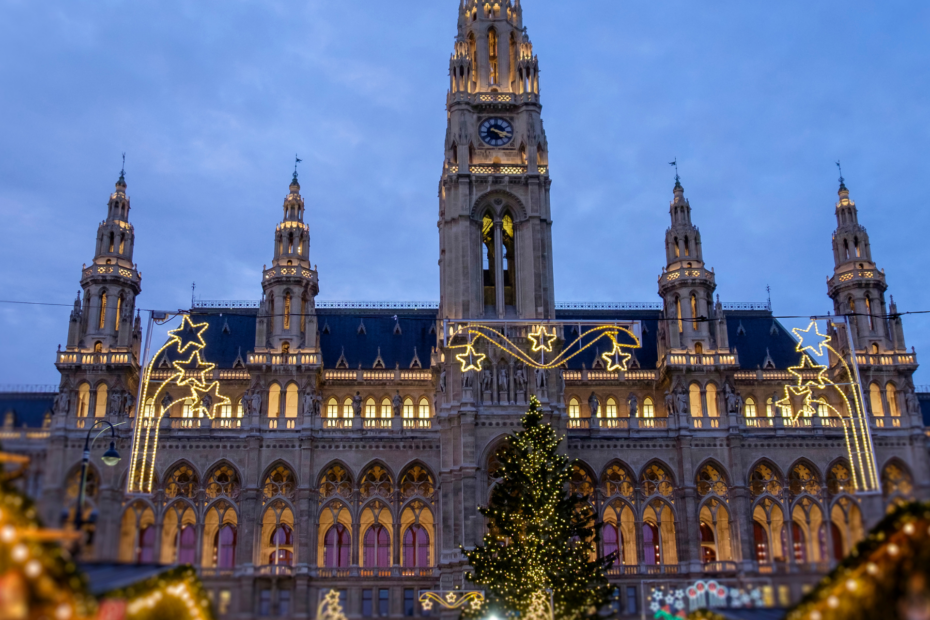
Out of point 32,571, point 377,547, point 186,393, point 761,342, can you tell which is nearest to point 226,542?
point 377,547

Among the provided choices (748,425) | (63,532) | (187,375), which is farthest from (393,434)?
(63,532)

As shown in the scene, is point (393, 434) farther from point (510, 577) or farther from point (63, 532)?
point (63, 532)

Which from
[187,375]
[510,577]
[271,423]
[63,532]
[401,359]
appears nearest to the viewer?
[63,532]

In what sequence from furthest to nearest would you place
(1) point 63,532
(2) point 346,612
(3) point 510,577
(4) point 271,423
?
(4) point 271,423 → (2) point 346,612 → (3) point 510,577 → (1) point 63,532

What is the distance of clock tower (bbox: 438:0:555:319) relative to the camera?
65000 mm

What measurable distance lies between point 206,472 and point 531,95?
3486 centimetres

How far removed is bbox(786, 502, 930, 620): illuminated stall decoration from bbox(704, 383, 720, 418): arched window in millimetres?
48187

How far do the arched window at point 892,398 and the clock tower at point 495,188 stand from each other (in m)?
23.9

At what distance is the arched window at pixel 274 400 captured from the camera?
210 ft

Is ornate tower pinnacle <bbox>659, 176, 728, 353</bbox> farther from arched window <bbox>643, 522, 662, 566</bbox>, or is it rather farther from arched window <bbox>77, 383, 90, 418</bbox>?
arched window <bbox>77, 383, 90, 418</bbox>

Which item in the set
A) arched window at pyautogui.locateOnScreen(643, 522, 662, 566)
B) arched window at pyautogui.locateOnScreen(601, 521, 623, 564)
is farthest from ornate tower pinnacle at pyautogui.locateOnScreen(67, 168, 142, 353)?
arched window at pyautogui.locateOnScreen(643, 522, 662, 566)

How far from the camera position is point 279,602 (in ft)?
189

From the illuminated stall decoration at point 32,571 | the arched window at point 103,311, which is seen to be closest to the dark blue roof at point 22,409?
the illuminated stall decoration at point 32,571

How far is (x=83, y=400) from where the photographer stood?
62.5m
